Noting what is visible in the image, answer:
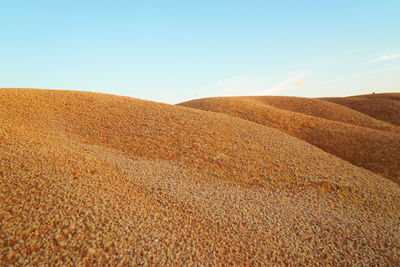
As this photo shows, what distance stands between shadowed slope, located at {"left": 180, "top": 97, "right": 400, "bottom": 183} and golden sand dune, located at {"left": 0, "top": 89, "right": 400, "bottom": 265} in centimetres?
185

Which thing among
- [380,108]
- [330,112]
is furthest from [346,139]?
[380,108]

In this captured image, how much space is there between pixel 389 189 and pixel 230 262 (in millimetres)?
5513

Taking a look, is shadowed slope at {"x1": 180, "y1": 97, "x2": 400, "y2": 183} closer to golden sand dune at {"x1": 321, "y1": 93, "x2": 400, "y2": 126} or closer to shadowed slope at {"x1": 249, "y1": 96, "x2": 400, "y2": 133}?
shadowed slope at {"x1": 249, "y1": 96, "x2": 400, "y2": 133}

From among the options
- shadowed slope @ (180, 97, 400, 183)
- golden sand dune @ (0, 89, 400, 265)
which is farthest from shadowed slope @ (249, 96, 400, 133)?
golden sand dune @ (0, 89, 400, 265)

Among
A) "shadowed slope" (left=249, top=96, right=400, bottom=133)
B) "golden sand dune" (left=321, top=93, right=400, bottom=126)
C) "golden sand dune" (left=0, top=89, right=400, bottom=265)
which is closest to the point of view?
"golden sand dune" (left=0, top=89, right=400, bottom=265)

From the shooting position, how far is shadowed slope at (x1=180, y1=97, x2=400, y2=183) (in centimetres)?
838

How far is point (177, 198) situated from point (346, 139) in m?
9.09

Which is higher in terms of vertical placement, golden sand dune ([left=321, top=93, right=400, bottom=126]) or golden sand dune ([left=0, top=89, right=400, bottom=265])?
golden sand dune ([left=321, top=93, right=400, bottom=126])

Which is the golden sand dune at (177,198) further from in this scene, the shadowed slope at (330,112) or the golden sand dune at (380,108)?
the golden sand dune at (380,108)

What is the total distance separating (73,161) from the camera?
5.33 m

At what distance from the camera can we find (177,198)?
181 inches

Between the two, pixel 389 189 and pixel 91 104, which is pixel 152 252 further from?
pixel 91 104

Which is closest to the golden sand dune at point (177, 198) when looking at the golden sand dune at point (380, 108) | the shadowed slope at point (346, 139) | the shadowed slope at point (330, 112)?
the shadowed slope at point (346, 139)

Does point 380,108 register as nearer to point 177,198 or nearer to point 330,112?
point 330,112
